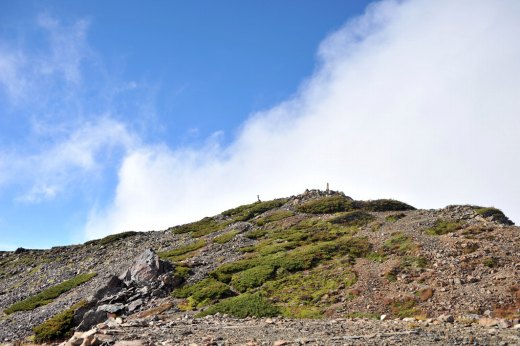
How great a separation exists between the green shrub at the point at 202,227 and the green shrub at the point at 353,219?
20188mm

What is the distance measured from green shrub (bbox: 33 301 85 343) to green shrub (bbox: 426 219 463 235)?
32.5 m

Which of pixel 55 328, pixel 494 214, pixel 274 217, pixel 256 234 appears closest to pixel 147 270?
pixel 55 328

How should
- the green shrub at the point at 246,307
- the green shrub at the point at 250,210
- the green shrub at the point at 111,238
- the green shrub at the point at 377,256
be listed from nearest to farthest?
1. the green shrub at the point at 246,307
2. the green shrub at the point at 377,256
3. the green shrub at the point at 250,210
4. the green shrub at the point at 111,238

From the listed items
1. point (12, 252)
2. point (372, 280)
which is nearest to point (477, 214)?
point (372, 280)

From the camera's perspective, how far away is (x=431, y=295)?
2517 centimetres

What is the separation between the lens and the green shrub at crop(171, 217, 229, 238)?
211 ft

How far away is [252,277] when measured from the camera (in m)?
33.6

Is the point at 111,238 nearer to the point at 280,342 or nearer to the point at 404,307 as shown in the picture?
the point at 404,307

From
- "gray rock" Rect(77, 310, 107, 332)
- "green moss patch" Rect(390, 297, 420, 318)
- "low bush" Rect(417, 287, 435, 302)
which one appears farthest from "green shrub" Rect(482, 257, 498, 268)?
"gray rock" Rect(77, 310, 107, 332)

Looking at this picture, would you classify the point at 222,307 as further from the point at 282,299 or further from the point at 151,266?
the point at 151,266

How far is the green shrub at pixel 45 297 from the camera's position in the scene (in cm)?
4134

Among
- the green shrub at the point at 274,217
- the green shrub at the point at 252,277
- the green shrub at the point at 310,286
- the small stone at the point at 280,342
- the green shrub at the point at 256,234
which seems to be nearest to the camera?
the small stone at the point at 280,342

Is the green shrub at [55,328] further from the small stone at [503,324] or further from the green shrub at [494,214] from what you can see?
the green shrub at [494,214]

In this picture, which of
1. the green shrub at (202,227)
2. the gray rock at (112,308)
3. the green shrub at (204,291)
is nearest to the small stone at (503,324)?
the green shrub at (204,291)
